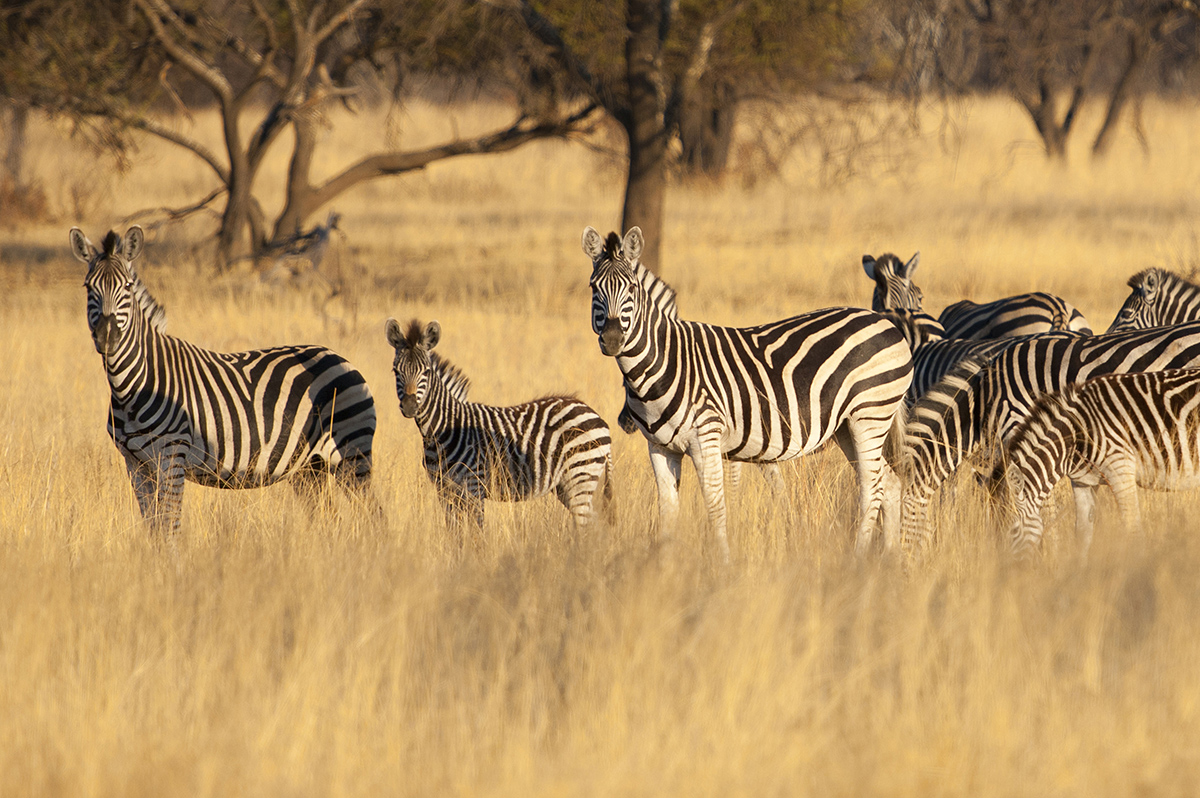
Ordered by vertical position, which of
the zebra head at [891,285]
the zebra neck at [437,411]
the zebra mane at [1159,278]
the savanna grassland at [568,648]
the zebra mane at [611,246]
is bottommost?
the savanna grassland at [568,648]

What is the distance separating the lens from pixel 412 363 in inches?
250

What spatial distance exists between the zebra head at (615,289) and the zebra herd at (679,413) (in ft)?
0.04

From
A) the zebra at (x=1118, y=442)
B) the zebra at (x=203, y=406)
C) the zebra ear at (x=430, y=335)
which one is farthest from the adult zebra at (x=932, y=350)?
the zebra at (x=203, y=406)

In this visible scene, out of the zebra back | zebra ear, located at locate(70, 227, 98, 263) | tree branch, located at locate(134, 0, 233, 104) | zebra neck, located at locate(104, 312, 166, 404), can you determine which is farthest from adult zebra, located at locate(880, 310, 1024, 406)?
tree branch, located at locate(134, 0, 233, 104)

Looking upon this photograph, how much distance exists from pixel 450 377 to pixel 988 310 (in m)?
5.06

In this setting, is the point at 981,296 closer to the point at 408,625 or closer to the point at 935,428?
the point at 935,428

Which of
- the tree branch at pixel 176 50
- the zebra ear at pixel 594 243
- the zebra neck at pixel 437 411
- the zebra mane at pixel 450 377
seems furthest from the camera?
the tree branch at pixel 176 50

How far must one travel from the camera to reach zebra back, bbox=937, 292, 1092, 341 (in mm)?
9297

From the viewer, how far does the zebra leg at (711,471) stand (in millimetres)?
5910

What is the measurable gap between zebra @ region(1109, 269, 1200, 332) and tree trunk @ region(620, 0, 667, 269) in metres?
6.54

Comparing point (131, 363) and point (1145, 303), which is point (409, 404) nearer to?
point (131, 363)

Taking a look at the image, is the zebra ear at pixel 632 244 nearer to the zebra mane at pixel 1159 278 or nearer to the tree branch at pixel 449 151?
the zebra mane at pixel 1159 278

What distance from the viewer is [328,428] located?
652 centimetres

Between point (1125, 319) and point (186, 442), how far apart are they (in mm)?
6950
